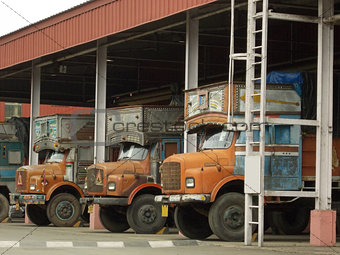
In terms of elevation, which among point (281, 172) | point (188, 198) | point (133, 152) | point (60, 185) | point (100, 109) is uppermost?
point (100, 109)

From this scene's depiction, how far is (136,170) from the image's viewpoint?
23.8 meters

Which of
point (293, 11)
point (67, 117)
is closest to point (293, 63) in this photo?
point (293, 11)

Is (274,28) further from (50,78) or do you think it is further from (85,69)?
(50,78)

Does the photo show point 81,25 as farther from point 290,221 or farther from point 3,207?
point 3,207

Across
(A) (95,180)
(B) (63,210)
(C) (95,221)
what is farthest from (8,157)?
(A) (95,180)

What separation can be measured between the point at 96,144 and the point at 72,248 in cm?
1070

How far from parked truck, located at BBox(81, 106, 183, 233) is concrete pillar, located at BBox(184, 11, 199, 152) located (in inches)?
61.4

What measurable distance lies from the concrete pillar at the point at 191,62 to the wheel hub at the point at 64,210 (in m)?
7.12

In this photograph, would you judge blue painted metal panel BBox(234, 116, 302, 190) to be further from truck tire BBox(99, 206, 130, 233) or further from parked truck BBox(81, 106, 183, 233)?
truck tire BBox(99, 206, 130, 233)

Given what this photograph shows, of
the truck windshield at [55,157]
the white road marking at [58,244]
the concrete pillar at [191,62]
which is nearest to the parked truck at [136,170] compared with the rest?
the concrete pillar at [191,62]

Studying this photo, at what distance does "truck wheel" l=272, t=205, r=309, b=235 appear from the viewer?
2364 cm

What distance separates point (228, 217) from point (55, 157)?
1154 centimetres

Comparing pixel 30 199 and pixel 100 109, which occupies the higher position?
pixel 100 109

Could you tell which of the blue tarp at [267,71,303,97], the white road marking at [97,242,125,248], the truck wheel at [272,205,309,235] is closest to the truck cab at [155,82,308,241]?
the blue tarp at [267,71,303,97]
